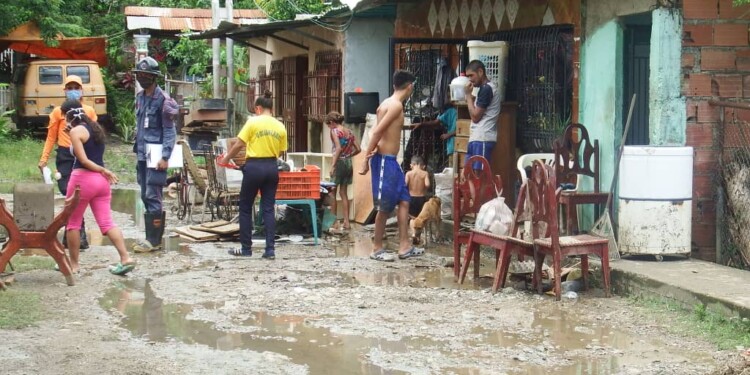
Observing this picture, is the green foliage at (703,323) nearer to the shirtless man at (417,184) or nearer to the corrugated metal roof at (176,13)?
the shirtless man at (417,184)

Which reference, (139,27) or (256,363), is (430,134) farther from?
(139,27)

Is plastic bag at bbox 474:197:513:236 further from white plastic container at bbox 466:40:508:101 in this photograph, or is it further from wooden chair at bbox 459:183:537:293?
white plastic container at bbox 466:40:508:101

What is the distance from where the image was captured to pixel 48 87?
2905 centimetres

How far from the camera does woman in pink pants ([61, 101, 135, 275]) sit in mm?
10055

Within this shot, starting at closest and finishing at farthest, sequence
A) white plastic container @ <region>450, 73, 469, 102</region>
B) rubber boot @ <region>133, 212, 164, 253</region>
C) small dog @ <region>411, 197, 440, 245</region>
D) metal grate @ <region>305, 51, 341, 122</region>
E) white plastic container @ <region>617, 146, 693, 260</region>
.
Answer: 1. white plastic container @ <region>617, 146, 693, 260</region>
2. rubber boot @ <region>133, 212, 164, 253</region>
3. small dog @ <region>411, 197, 440, 245</region>
4. white plastic container @ <region>450, 73, 469, 102</region>
5. metal grate @ <region>305, 51, 341, 122</region>

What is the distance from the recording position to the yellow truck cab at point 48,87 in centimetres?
2900

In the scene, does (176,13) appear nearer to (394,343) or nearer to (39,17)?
(39,17)

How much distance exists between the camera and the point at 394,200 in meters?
11.7

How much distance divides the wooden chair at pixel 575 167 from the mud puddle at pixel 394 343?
202cm

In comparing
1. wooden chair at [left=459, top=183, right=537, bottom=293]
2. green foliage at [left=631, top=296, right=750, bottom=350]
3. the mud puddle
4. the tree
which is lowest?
the mud puddle

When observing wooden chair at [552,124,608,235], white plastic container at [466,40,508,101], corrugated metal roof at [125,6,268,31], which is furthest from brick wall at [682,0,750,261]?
corrugated metal roof at [125,6,268,31]

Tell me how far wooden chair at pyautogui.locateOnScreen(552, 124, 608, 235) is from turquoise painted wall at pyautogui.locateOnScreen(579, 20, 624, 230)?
0.48ft

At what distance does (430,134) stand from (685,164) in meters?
6.32

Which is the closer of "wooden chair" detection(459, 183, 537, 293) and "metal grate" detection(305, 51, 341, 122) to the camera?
"wooden chair" detection(459, 183, 537, 293)
